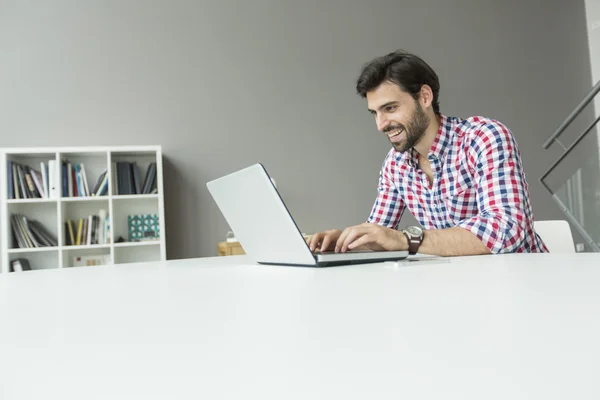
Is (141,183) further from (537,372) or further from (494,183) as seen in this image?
(537,372)

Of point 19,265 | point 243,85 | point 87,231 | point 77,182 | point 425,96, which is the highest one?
point 243,85

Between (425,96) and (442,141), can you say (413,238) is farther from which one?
(425,96)

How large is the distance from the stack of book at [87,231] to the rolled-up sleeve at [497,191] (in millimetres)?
2891

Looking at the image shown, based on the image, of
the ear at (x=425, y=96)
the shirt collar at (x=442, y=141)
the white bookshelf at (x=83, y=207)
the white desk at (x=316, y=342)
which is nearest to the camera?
the white desk at (x=316, y=342)

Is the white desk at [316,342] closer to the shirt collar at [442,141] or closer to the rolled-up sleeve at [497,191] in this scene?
the rolled-up sleeve at [497,191]

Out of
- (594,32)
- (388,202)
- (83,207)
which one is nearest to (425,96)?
(388,202)

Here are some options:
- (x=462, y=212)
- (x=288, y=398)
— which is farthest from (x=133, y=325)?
(x=462, y=212)

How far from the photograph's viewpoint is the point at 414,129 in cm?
200

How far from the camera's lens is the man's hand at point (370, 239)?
4.05 ft

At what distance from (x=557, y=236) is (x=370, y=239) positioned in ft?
3.40

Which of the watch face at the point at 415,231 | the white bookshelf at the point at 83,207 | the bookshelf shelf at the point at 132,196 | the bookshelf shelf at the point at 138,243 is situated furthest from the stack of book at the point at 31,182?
the watch face at the point at 415,231

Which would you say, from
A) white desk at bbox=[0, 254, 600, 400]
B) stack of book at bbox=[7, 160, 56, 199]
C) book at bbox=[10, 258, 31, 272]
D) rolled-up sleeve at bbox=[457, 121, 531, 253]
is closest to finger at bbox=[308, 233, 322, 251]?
rolled-up sleeve at bbox=[457, 121, 531, 253]

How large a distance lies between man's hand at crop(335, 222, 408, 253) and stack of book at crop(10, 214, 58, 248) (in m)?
3.17

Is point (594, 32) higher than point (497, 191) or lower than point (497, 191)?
higher
